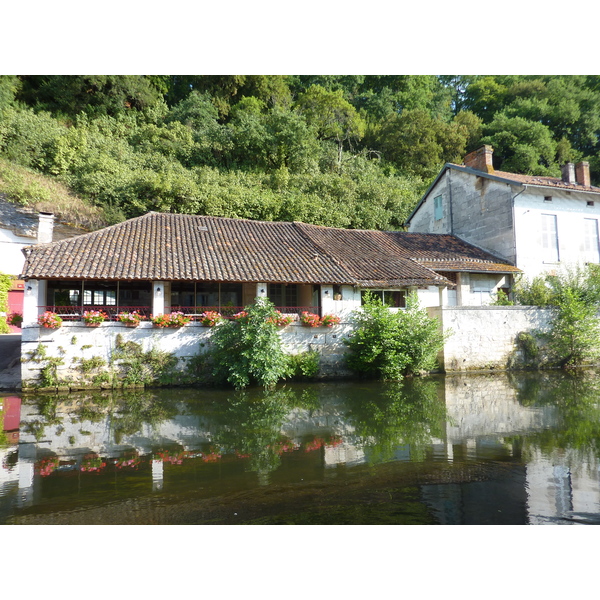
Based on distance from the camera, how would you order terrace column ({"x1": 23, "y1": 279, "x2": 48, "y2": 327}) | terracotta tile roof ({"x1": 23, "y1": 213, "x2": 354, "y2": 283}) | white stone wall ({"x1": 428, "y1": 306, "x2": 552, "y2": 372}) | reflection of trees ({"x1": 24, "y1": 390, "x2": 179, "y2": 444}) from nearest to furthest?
reflection of trees ({"x1": 24, "y1": 390, "x2": 179, "y2": 444}), terrace column ({"x1": 23, "y1": 279, "x2": 48, "y2": 327}), terracotta tile roof ({"x1": 23, "y1": 213, "x2": 354, "y2": 283}), white stone wall ({"x1": 428, "y1": 306, "x2": 552, "y2": 372})

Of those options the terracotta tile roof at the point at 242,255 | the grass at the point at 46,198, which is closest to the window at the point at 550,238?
the terracotta tile roof at the point at 242,255

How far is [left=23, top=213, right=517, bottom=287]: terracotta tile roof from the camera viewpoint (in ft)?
44.2

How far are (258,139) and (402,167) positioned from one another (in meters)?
13.7

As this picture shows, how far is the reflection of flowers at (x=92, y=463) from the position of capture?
6.22m

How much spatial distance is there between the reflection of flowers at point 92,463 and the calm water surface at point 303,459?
0.10ft

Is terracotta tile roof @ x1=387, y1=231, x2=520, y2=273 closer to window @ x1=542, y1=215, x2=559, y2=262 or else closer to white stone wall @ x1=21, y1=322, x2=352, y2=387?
window @ x1=542, y1=215, x2=559, y2=262

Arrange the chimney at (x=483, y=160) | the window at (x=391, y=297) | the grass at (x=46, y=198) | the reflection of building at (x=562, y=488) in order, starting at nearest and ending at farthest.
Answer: the reflection of building at (x=562, y=488), the window at (x=391, y=297), the chimney at (x=483, y=160), the grass at (x=46, y=198)

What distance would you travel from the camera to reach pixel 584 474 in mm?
5719

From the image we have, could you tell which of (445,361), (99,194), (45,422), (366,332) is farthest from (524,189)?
(99,194)

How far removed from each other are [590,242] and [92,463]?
22.7 meters

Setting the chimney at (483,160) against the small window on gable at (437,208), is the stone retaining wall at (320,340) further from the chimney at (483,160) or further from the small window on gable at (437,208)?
the chimney at (483,160)

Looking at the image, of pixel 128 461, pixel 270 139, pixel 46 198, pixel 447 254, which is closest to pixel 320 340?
pixel 447 254

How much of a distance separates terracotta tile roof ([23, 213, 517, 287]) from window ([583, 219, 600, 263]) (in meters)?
4.70

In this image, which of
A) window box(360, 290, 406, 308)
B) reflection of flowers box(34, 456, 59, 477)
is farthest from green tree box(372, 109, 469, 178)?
reflection of flowers box(34, 456, 59, 477)
